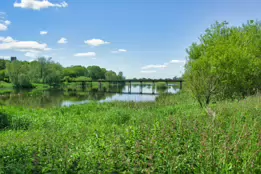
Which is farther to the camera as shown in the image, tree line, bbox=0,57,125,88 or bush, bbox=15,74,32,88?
tree line, bbox=0,57,125,88

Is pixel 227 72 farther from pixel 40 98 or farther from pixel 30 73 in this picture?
pixel 30 73

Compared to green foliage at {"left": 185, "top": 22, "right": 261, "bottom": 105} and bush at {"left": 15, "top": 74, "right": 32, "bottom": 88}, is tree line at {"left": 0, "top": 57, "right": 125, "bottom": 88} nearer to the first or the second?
bush at {"left": 15, "top": 74, "right": 32, "bottom": 88}

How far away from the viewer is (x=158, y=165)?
3.59 metres

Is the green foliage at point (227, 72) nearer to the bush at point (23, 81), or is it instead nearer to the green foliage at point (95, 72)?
the bush at point (23, 81)

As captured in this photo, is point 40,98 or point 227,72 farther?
point 40,98

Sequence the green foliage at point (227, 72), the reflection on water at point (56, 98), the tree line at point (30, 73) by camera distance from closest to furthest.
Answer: the green foliage at point (227, 72), the reflection on water at point (56, 98), the tree line at point (30, 73)

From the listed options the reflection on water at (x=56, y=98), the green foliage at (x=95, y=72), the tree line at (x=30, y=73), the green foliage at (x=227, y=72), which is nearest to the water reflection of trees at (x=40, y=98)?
the reflection on water at (x=56, y=98)

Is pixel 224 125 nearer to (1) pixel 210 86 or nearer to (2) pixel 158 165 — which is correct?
(2) pixel 158 165

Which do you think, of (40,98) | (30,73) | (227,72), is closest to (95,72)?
(30,73)

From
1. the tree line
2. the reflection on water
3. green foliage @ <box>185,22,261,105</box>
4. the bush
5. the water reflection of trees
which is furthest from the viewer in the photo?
the tree line

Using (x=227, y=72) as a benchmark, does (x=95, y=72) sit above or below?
above

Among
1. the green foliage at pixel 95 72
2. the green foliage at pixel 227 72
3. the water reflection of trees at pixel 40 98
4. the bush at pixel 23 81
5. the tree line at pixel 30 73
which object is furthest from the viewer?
the green foliage at pixel 95 72

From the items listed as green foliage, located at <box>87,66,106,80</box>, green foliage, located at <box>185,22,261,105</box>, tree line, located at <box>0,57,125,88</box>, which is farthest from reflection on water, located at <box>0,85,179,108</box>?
green foliage, located at <box>87,66,106,80</box>

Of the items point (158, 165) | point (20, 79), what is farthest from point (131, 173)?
point (20, 79)
